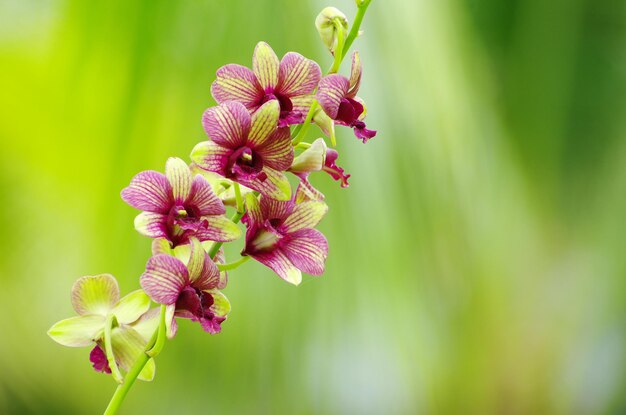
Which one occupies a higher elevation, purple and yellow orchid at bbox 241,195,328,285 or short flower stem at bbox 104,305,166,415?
purple and yellow orchid at bbox 241,195,328,285

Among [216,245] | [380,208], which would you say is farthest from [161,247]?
[380,208]

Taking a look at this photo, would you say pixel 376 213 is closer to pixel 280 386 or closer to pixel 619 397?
pixel 280 386

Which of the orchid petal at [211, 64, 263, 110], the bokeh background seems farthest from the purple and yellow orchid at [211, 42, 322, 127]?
the bokeh background

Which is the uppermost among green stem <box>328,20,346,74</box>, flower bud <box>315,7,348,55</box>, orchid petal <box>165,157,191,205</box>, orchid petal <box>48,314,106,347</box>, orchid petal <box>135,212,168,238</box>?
flower bud <box>315,7,348,55</box>

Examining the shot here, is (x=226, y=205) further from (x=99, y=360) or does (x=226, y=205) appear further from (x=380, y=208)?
(x=380, y=208)

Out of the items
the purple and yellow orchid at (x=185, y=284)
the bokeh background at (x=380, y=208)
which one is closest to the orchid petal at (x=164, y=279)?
the purple and yellow orchid at (x=185, y=284)

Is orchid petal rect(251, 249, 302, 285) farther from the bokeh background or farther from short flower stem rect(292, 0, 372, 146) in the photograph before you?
the bokeh background
